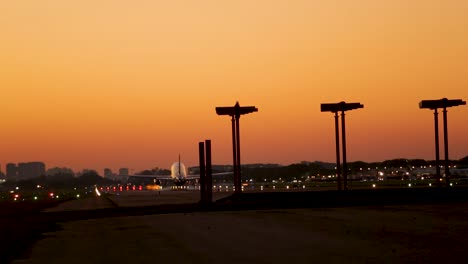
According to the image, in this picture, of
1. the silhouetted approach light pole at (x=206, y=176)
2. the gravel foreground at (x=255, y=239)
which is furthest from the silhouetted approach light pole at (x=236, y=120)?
the gravel foreground at (x=255, y=239)

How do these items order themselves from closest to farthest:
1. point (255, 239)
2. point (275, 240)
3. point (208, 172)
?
point (275, 240), point (255, 239), point (208, 172)

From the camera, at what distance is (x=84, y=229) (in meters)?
31.9

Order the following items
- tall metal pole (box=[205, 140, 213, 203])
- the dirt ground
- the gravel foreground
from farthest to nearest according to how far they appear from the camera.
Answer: tall metal pole (box=[205, 140, 213, 203]), the gravel foreground, the dirt ground

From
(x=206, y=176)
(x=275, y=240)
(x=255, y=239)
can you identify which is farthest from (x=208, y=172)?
(x=275, y=240)

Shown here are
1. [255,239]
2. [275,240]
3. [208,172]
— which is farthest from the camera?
[208,172]

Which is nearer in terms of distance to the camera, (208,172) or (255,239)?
(255,239)

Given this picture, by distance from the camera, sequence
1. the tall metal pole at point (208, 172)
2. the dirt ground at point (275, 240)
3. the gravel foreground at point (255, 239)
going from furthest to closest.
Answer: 1. the tall metal pole at point (208, 172)
2. the gravel foreground at point (255, 239)
3. the dirt ground at point (275, 240)

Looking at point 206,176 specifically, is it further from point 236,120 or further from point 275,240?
point 275,240

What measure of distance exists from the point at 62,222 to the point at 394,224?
59.4ft

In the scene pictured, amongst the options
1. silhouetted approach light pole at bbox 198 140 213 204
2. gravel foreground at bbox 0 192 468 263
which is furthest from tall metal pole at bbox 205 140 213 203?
gravel foreground at bbox 0 192 468 263

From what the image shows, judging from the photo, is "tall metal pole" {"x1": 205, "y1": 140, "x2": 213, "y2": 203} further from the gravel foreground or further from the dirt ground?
the dirt ground

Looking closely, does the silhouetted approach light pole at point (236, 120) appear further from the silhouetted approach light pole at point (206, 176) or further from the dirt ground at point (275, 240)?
the dirt ground at point (275, 240)

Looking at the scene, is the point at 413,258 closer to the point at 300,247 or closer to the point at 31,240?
the point at 300,247

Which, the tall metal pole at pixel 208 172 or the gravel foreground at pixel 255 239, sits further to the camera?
the tall metal pole at pixel 208 172
